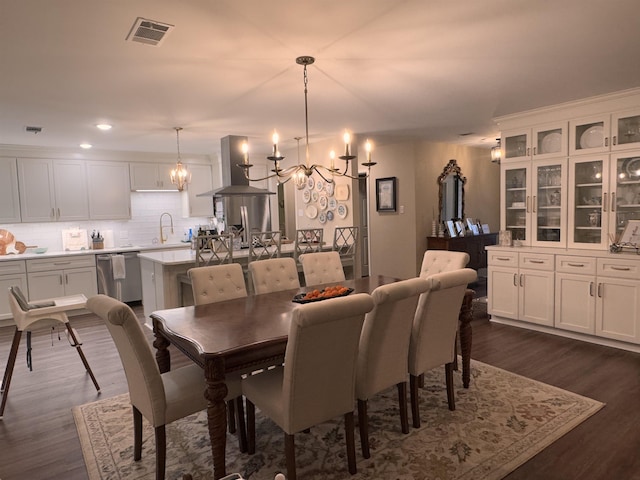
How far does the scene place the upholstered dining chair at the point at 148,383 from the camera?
6.28ft

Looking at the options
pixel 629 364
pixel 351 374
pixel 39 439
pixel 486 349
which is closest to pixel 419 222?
pixel 486 349

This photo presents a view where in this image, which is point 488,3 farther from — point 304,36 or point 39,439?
point 39,439

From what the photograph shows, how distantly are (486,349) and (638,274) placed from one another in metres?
1.51

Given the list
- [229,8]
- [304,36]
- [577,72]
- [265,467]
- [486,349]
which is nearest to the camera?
[229,8]

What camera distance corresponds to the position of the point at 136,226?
6.92m

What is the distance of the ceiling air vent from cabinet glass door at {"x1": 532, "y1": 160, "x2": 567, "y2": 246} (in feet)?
13.4

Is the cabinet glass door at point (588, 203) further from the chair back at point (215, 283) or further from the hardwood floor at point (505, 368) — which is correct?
the chair back at point (215, 283)

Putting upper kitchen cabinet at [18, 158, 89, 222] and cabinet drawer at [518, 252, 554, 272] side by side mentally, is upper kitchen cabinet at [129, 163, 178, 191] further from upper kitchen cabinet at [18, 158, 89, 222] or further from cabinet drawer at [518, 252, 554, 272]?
cabinet drawer at [518, 252, 554, 272]

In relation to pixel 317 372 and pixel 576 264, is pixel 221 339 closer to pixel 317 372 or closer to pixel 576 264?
pixel 317 372

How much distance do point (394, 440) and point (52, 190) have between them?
19.7 feet

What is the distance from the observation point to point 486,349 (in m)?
4.02

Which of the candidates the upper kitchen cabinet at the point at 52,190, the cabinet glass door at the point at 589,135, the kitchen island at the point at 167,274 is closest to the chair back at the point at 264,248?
the kitchen island at the point at 167,274

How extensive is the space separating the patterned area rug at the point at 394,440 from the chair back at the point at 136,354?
476 millimetres

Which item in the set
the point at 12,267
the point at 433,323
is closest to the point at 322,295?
the point at 433,323
